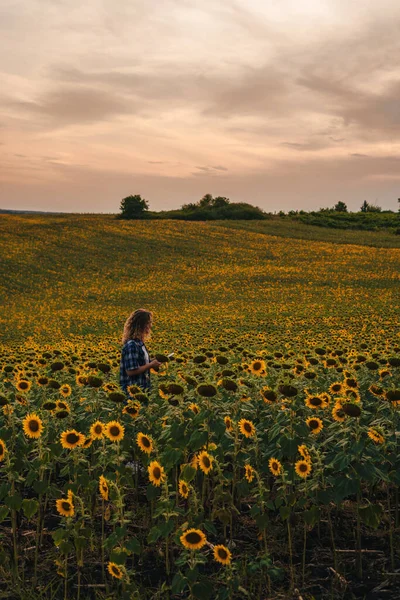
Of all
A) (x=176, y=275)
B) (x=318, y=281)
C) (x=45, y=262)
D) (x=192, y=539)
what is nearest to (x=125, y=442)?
(x=192, y=539)

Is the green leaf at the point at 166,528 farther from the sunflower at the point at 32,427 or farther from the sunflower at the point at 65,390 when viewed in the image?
the sunflower at the point at 65,390

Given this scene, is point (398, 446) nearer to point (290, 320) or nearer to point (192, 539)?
point (192, 539)

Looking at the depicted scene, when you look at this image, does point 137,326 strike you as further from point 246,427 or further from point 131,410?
point 246,427

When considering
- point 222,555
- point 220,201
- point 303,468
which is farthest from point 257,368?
point 220,201

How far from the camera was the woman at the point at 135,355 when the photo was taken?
281 inches

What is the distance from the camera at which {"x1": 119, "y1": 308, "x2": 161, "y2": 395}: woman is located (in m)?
7.15

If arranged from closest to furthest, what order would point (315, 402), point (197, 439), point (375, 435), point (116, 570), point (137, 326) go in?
point (116, 570) → point (375, 435) → point (197, 439) → point (315, 402) → point (137, 326)

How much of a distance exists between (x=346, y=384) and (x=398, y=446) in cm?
76

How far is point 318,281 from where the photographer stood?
36.5 metres

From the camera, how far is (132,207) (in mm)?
75562

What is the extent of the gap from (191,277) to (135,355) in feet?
105

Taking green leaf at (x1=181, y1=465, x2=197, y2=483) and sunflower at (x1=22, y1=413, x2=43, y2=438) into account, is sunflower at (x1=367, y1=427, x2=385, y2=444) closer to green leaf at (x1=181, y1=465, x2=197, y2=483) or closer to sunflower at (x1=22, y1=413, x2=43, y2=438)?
green leaf at (x1=181, y1=465, x2=197, y2=483)

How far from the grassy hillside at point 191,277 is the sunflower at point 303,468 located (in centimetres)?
1406

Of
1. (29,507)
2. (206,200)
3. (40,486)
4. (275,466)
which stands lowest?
(29,507)
